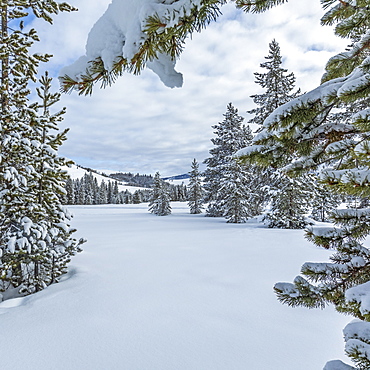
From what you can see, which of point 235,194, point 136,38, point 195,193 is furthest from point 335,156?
point 195,193

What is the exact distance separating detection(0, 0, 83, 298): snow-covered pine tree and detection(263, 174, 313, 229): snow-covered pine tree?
1043 cm

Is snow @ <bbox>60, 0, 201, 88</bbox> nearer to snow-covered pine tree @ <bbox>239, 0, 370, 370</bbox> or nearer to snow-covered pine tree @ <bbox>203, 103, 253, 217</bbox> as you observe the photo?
snow-covered pine tree @ <bbox>239, 0, 370, 370</bbox>

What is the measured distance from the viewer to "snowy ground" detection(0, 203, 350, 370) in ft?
7.66

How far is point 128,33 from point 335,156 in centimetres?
145

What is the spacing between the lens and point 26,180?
177 inches

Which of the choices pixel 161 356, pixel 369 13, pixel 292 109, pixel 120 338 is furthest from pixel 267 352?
pixel 369 13

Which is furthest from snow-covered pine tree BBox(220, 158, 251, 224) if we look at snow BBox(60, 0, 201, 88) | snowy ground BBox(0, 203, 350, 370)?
snow BBox(60, 0, 201, 88)

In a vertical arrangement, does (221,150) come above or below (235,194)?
above

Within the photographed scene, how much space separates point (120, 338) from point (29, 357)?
2.89ft

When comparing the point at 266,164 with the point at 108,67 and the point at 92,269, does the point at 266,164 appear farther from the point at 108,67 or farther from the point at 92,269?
the point at 92,269

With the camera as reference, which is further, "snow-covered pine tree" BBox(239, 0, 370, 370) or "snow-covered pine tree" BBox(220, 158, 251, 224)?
"snow-covered pine tree" BBox(220, 158, 251, 224)

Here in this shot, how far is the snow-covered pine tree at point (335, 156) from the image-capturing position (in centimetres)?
126

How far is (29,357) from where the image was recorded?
7.91ft

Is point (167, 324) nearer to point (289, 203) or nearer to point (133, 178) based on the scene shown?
point (289, 203)
